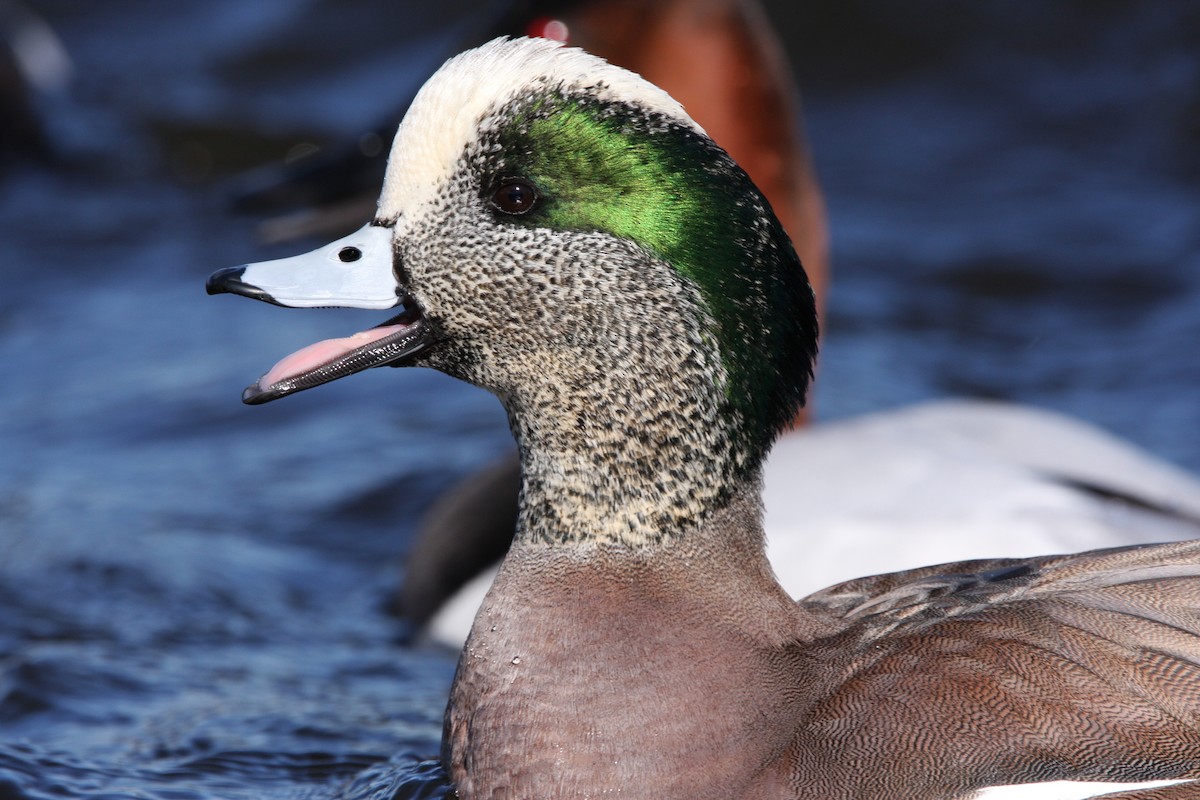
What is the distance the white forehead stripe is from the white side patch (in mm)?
1132

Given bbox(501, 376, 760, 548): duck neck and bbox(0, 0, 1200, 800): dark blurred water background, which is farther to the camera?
bbox(0, 0, 1200, 800): dark blurred water background

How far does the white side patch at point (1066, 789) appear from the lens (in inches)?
96.6

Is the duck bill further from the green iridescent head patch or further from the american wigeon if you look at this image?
the green iridescent head patch

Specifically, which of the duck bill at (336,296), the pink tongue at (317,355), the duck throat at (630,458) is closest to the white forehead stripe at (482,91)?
the duck bill at (336,296)

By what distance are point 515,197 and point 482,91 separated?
0.59ft

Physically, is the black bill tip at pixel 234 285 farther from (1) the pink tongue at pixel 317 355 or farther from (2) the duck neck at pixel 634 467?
(2) the duck neck at pixel 634 467

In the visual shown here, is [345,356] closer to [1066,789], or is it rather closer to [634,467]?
[634,467]

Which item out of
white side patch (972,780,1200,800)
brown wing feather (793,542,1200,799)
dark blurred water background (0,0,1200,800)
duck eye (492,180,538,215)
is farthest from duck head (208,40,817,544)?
dark blurred water background (0,0,1200,800)

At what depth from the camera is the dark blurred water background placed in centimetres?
426

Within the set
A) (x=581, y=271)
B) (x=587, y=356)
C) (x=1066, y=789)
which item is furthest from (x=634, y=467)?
(x=1066, y=789)

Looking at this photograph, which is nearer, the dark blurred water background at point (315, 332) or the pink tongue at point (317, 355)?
the pink tongue at point (317, 355)

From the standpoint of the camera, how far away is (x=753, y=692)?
2688mm

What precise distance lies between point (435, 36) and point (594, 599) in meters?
7.56

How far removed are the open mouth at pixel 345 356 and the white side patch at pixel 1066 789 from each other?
1.16 m
